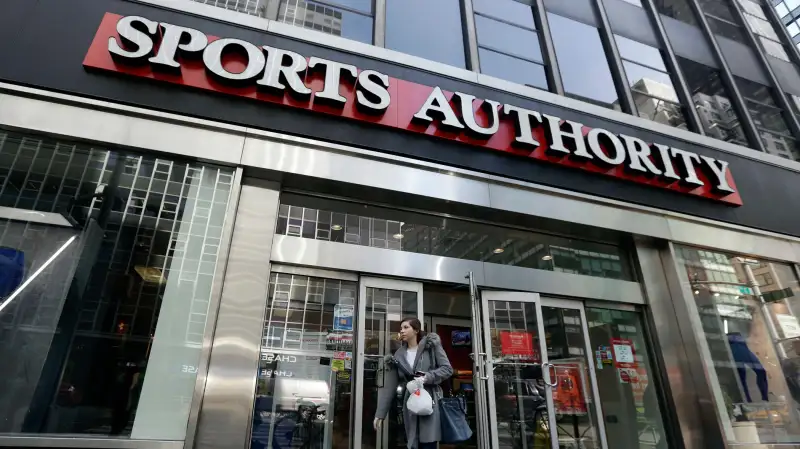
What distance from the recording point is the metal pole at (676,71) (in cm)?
Answer: 855

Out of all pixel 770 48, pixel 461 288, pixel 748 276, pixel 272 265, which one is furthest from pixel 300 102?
pixel 770 48

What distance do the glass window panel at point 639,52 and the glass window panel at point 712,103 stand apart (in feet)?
2.03

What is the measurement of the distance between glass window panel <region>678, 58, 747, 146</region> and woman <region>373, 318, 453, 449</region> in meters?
7.93

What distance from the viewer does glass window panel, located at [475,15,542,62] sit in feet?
25.3

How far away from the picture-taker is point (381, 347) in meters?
4.93

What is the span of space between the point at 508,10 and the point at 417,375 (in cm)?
739

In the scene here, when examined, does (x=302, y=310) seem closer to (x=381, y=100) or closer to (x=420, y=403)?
(x=420, y=403)

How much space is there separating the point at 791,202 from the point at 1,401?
39.4ft

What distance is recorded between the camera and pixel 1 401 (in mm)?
3510

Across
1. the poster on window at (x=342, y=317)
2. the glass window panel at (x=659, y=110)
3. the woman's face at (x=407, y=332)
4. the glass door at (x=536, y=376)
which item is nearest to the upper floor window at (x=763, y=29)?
the glass window panel at (x=659, y=110)

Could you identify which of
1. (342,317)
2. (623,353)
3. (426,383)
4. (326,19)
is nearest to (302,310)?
(342,317)

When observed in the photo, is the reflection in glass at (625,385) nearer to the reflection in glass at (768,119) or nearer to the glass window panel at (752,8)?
the reflection in glass at (768,119)

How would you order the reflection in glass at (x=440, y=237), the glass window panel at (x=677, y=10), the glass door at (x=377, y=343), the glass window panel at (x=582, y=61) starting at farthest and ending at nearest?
the glass window panel at (x=677, y=10) < the glass window panel at (x=582, y=61) < the reflection in glass at (x=440, y=237) < the glass door at (x=377, y=343)

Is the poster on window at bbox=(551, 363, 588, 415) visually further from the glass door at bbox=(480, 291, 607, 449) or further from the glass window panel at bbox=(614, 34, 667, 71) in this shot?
the glass window panel at bbox=(614, 34, 667, 71)
